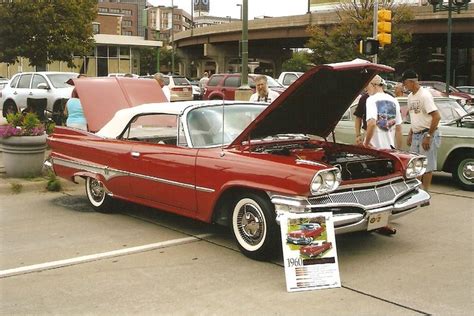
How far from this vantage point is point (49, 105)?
17250 mm

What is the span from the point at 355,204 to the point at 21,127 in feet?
20.2

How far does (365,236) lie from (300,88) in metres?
1.81

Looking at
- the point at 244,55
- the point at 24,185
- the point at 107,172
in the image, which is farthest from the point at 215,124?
the point at 244,55

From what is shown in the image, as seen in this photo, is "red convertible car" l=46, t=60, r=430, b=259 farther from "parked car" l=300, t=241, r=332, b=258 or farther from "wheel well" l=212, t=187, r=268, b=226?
"parked car" l=300, t=241, r=332, b=258

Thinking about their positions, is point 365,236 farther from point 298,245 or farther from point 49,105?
point 49,105

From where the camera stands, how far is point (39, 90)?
57.6ft

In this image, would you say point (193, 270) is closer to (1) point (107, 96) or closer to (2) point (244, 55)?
(1) point (107, 96)

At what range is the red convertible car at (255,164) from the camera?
4945 millimetres

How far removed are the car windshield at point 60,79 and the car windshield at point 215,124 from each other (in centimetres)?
1224

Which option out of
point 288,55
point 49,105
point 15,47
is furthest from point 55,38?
point 288,55

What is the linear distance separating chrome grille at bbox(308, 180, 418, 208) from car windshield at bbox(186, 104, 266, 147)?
1.38m

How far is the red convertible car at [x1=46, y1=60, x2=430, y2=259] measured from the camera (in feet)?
16.2

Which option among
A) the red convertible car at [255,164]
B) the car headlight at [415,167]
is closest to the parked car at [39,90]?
the red convertible car at [255,164]

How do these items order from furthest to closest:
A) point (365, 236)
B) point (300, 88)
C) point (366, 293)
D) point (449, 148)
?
point (449, 148)
point (365, 236)
point (300, 88)
point (366, 293)
